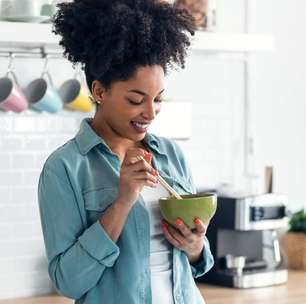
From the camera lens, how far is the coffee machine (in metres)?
3.12

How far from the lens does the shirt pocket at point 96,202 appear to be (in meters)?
1.60

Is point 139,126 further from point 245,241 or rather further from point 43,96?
point 245,241

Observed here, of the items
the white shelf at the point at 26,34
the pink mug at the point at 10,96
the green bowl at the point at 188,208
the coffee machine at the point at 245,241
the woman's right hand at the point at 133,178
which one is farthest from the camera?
the coffee machine at the point at 245,241

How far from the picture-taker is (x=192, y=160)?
131 inches

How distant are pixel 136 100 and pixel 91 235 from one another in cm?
26

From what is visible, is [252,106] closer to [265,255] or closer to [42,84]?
[265,255]

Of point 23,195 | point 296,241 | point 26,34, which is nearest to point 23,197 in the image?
point 23,195

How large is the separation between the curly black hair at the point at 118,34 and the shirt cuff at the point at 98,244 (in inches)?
10.8

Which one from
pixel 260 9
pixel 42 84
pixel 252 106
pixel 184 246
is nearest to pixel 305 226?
pixel 252 106

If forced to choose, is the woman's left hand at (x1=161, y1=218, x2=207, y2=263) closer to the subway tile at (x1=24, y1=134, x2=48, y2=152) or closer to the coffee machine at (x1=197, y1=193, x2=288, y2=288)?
the subway tile at (x1=24, y1=134, x2=48, y2=152)

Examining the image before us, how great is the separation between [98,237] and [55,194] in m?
0.12

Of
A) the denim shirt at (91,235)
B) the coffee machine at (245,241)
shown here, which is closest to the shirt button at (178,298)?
the denim shirt at (91,235)

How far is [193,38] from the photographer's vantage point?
8.75 ft

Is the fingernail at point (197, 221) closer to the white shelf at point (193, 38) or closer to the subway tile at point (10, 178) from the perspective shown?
the white shelf at point (193, 38)
